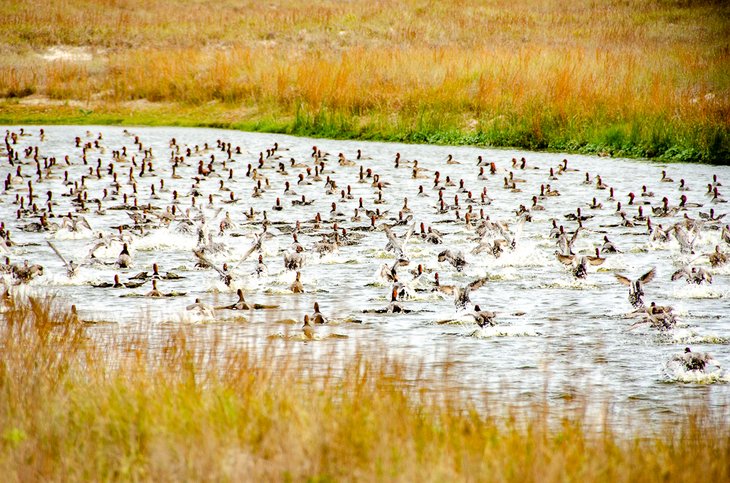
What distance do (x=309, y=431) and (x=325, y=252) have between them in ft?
27.5

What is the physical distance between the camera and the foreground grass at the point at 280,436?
5723 millimetres

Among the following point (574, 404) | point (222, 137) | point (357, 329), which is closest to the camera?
point (574, 404)

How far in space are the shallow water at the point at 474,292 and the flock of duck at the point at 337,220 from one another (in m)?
0.08

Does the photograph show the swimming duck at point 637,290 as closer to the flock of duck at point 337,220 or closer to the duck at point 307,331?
the flock of duck at point 337,220

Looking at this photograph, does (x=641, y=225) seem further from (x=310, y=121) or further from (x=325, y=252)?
(x=310, y=121)

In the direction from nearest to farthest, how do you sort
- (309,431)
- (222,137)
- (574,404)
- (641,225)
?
(309,431)
(574,404)
(641,225)
(222,137)

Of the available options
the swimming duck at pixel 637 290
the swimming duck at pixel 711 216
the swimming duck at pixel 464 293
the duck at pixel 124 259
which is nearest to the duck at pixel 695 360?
the swimming duck at pixel 637 290

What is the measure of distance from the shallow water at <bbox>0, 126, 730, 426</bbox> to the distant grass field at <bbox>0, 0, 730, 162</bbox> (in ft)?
11.0

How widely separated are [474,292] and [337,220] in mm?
5862

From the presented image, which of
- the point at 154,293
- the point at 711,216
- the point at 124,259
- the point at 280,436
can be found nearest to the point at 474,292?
the point at 154,293

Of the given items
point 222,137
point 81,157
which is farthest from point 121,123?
point 81,157

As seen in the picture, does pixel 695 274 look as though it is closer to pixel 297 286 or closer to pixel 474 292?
pixel 474 292

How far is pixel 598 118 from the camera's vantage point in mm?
26562

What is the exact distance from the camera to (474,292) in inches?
490
